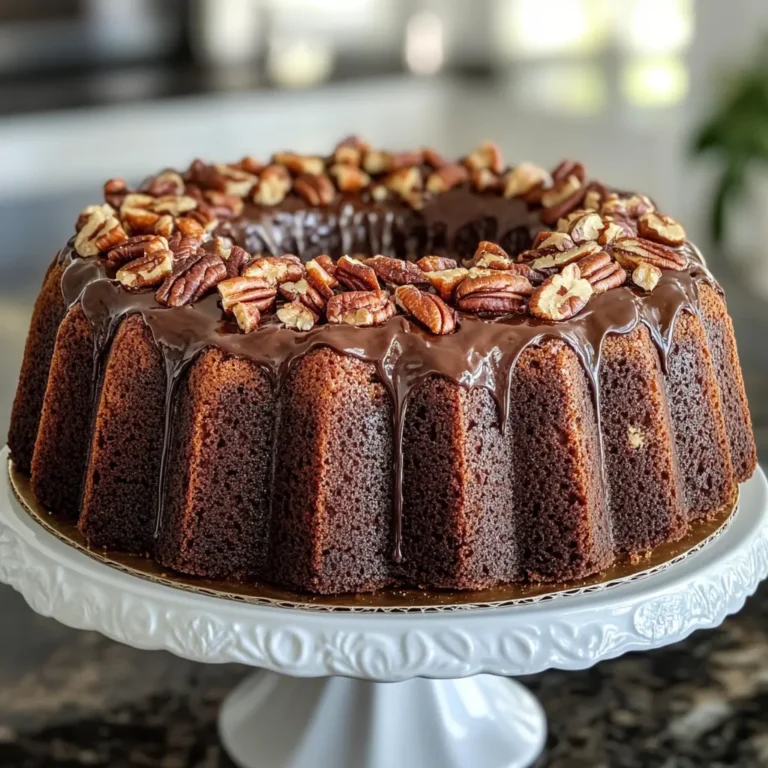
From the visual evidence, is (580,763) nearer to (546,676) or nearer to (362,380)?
(546,676)

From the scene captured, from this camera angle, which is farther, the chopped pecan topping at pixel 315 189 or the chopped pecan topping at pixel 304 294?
the chopped pecan topping at pixel 315 189

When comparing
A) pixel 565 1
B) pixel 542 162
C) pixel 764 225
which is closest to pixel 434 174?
pixel 764 225

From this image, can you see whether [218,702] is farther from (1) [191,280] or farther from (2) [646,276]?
(2) [646,276]

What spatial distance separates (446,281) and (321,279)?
0.47 ft

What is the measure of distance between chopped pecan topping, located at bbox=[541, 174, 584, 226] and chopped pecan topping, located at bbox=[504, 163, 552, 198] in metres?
0.03

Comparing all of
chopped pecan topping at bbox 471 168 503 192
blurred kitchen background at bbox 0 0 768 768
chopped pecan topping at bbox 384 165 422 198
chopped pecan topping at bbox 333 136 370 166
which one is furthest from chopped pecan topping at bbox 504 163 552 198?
blurred kitchen background at bbox 0 0 768 768

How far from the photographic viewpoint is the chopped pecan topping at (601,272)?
1.44 m

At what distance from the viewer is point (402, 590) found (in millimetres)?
1378

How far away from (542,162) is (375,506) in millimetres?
3947

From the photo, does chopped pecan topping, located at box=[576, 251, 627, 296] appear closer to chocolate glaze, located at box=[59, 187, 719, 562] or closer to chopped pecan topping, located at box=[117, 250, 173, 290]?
chocolate glaze, located at box=[59, 187, 719, 562]

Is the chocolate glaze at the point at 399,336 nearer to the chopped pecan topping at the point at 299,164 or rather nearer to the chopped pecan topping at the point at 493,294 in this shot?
the chopped pecan topping at the point at 493,294

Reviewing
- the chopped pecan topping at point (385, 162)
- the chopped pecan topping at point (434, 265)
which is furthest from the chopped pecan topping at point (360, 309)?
the chopped pecan topping at point (385, 162)

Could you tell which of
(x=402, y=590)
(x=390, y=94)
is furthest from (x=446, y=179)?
(x=390, y=94)

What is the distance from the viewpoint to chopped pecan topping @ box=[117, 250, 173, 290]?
1.47m
